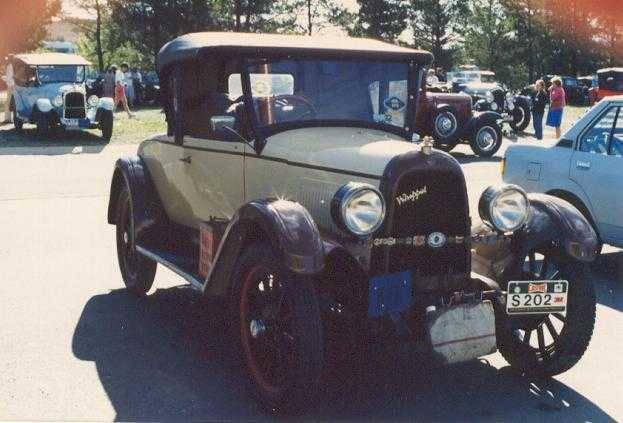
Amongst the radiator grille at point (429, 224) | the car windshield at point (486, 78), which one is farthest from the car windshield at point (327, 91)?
the car windshield at point (486, 78)

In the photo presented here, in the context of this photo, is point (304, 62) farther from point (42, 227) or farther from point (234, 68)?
point (42, 227)

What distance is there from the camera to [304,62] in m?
4.79

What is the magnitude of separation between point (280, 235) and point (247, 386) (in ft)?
3.05

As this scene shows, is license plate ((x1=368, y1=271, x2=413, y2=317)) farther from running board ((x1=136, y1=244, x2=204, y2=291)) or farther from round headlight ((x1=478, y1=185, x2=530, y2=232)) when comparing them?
running board ((x1=136, y1=244, x2=204, y2=291))

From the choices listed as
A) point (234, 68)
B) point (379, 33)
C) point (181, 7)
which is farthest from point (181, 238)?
point (379, 33)

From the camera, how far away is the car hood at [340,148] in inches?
157

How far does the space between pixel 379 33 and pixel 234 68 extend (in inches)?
2177

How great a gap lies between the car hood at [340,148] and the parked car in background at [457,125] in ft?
39.7

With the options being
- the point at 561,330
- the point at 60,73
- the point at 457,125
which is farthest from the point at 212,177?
the point at 60,73

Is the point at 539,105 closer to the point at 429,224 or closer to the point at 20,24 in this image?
the point at 429,224

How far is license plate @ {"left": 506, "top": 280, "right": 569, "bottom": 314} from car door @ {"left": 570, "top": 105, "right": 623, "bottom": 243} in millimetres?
2767

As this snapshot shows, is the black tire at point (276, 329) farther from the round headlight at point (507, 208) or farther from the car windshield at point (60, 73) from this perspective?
the car windshield at point (60, 73)

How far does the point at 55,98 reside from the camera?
19.4 meters

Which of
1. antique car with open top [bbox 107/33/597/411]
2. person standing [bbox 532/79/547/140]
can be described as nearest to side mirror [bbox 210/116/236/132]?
antique car with open top [bbox 107/33/597/411]
